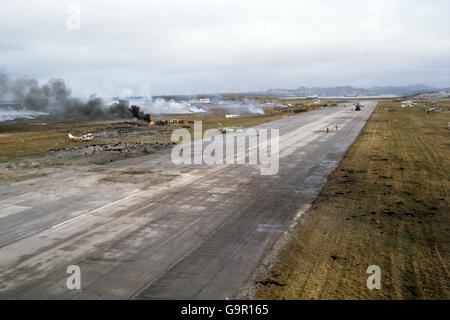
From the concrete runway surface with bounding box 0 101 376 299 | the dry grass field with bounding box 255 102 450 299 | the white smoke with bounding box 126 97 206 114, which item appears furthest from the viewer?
the white smoke with bounding box 126 97 206 114

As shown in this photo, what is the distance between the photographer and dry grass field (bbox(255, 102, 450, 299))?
952cm

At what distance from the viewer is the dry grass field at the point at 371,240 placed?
9523 mm

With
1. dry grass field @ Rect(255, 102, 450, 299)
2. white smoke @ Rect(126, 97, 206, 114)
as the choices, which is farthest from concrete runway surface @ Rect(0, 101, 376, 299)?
white smoke @ Rect(126, 97, 206, 114)

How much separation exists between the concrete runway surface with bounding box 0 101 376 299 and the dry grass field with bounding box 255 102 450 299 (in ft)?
3.61

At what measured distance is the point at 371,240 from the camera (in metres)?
12.6

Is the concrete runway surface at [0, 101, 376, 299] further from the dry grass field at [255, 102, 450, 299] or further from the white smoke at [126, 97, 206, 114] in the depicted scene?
the white smoke at [126, 97, 206, 114]

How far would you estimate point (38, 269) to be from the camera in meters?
10.9

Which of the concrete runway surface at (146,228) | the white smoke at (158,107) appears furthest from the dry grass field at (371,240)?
the white smoke at (158,107)

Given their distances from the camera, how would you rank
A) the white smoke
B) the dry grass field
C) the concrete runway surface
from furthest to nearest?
the white smoke, the concrete runway surface, the dry grass field

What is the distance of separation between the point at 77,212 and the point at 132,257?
6440 mm

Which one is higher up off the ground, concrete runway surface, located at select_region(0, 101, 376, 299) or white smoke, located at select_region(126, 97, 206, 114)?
white smoke, located at select_region(126, 97, 206, 114)

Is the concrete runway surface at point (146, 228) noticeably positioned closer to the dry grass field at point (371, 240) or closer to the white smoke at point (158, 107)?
the dry grass field at point (371, 240)

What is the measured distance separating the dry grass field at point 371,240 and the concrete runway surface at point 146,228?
1099 millimetres

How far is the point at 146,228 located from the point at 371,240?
9.54 metres
